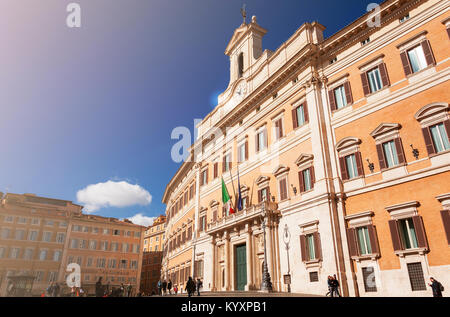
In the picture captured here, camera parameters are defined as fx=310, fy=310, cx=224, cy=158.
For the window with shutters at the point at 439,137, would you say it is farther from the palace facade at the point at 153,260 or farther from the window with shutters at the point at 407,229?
the palace facade at the point at 153,260

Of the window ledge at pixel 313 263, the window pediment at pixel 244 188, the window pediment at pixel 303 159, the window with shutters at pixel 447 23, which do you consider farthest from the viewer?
the window pediment at pixel 244 188

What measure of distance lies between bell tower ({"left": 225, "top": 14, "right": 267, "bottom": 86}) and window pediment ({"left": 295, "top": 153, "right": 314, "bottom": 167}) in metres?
11.8

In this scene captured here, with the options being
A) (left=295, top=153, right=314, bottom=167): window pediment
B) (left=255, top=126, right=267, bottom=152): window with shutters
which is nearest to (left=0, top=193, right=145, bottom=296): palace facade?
(left=255, top=126, right=267, bottom=152): window with shutters

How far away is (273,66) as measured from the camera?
24.5 metres

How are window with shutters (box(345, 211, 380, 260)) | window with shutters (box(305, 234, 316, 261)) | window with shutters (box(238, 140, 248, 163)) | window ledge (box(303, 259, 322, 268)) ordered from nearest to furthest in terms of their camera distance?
window with shutters (box(345, 211, 380, 260)) → window ledge (box(303, 259, 322, 268)) → window with shutters (box(305, 234, 316, 261)) → window with shutters (box(238, 140, 248, 163))

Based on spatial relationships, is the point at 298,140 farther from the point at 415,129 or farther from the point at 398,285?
the point at 398,285

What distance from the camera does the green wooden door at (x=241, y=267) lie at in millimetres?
21828

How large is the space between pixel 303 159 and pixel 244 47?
15.3 m

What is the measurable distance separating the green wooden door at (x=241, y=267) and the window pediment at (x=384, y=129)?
11820 millimetres

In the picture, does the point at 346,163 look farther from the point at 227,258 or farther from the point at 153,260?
the point at 153,260

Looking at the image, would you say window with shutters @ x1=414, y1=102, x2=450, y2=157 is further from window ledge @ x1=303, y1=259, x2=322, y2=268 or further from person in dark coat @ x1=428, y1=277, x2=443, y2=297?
window ledge @ x1=303, y1=259, x2=322, y2=268

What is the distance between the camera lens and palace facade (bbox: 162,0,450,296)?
1371cm

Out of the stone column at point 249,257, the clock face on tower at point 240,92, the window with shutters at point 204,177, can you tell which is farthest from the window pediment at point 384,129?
the window with shutters at point 204,177
